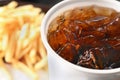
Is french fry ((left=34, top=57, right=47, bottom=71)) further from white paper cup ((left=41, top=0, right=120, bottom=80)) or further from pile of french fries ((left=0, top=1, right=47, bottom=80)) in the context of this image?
white paper cup ((left=41, top=0, right=120, bottom=80))

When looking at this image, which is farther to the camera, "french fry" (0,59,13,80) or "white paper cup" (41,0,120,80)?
"french fry" (0,59,13,80)

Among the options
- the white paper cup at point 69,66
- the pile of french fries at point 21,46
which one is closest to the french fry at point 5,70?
the pile of french fries at point 21,46

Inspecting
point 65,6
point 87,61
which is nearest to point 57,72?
point 87,61

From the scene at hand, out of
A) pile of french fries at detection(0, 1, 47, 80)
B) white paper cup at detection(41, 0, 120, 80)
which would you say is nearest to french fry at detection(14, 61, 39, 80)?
pile of french fries at detection(0, 1, 47, 80)

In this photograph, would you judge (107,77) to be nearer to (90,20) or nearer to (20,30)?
(90,20)

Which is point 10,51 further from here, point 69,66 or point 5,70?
point 69,66

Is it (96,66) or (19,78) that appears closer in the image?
(96,66)

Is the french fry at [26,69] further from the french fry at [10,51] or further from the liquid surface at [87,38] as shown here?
the liquid surface at [87,38]
